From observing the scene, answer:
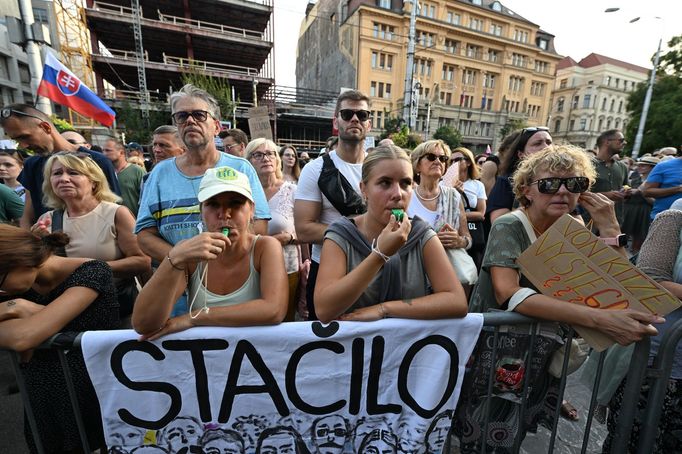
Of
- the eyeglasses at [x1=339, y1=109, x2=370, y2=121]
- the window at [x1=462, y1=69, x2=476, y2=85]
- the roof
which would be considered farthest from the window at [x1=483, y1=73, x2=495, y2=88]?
the eyeglasses at [x1=339, y1=109, x2=370, y2=121]

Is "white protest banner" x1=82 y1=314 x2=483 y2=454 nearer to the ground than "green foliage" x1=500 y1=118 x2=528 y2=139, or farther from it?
nearer to the ground

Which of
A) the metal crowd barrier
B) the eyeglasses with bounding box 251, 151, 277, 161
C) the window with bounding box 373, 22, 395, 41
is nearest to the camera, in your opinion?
the metal crowd barrier

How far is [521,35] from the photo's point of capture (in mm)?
48031

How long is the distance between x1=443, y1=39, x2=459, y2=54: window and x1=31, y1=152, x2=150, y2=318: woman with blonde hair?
165 ft

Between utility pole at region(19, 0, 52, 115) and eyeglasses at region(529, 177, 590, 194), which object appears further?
utility pole at region(19, 0, 52, 115)

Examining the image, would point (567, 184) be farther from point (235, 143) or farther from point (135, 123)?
point (135, 123)

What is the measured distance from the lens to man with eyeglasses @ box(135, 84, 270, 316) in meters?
2.08

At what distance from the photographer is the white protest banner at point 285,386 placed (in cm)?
142

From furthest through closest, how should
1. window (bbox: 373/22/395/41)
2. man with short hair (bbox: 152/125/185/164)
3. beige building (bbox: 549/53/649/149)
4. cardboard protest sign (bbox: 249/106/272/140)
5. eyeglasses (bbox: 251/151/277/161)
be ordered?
1. beige building (bbox: 549/53/649/149)
2. window (bbox: 373/22/395/41)
3. cardboard protest sign (bbox: 249/106/272/140)
4. man with short hair (bbox: 152/125/185/164)
5. eyeglasses (bbox: 251/151/277/161)

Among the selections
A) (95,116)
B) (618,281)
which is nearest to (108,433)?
(618,281)

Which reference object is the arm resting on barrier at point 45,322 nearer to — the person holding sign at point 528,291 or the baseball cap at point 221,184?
the baseball cap at point 221,184

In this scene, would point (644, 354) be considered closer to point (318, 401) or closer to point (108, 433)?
point (318, 401)

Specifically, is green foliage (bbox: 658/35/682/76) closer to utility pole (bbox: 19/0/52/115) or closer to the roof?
utility pole (bbox: 19/0/52/115)

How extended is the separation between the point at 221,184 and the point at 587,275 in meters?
1.84
